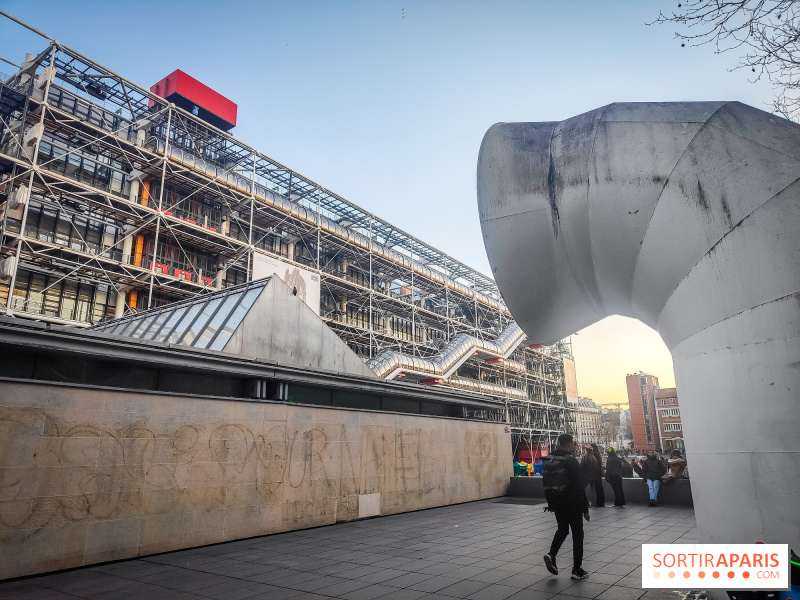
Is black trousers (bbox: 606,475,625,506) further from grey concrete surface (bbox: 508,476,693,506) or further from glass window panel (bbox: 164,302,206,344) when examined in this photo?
glass window panel (bbox: 164,302,206,344)

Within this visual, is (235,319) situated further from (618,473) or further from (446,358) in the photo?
(446,358)

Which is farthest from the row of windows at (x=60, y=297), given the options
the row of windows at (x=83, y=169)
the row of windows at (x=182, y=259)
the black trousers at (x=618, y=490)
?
the black trousers at (x=618, y=490)

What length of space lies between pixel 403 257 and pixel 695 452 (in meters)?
35.4

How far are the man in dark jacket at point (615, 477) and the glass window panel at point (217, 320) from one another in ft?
31.7

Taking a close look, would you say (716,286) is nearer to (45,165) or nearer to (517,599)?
(517,599)

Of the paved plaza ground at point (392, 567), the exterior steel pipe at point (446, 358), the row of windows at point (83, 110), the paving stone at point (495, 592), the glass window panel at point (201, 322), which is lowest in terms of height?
the paved plaza ground at point (392, 567)

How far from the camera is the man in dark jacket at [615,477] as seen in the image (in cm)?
1156

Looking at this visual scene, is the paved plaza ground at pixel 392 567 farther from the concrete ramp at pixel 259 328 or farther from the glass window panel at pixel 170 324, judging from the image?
the glass window panel at pixel 170 324

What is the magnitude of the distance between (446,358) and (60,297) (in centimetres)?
2213

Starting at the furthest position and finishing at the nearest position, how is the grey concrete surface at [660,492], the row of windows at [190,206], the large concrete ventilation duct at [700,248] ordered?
the row of windows at [190,206] < the grey concrete surface at [660,492] < the large concrete ventilation duct at [700,248]

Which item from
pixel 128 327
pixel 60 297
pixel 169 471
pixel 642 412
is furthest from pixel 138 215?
pixel 642 412

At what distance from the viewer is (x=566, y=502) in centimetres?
547

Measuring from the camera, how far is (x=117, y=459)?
7379 millimetres

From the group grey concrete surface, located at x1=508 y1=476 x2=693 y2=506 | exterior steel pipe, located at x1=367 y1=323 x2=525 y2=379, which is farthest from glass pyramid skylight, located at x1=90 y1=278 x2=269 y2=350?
exterior steel pipe, located at x1=367 y1=323 x2=525 y2=379
